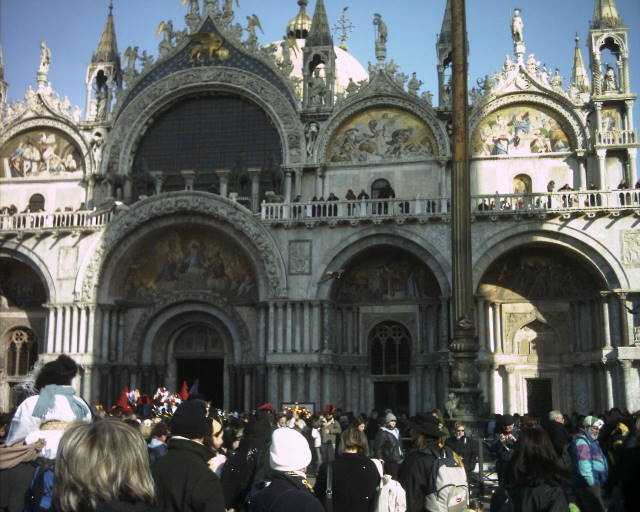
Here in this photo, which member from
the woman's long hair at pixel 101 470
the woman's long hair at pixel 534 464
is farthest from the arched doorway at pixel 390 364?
the woman's long hair at pixel 101 470

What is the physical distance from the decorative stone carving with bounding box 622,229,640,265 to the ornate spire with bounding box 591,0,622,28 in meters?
9.10

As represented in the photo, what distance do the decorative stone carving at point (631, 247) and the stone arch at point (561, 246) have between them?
1.25 feet

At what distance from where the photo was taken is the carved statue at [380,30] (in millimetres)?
32125

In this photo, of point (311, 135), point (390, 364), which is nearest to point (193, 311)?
point (390, 364)

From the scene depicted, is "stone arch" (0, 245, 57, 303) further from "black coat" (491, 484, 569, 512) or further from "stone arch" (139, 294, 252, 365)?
"black coat" (491, 484, 569, 512)

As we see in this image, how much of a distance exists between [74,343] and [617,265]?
67.5 ft

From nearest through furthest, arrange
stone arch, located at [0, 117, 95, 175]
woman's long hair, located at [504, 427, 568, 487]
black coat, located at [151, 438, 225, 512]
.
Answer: black coat, located at [151, 438, 225, 512] < woman's long hair, located at [504, 427, 568, 487] < stone arch, located at [0, 117, 95, 175]

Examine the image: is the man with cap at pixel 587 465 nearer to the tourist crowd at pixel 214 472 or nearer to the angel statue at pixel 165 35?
the tourist crowd at pixel 214 472

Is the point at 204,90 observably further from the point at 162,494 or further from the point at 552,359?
the point at 162,494

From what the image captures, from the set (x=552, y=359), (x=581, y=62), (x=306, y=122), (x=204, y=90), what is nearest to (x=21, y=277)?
(x=204, y=90)

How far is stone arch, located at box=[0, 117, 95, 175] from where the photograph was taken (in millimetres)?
34469

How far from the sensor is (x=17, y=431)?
633 cm

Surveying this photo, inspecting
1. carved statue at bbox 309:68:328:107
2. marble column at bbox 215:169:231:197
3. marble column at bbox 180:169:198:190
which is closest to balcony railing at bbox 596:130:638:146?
carved statue at bbox 309:68:328:107

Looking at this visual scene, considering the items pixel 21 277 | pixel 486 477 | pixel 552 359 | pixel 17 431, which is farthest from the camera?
pixel 21 277
